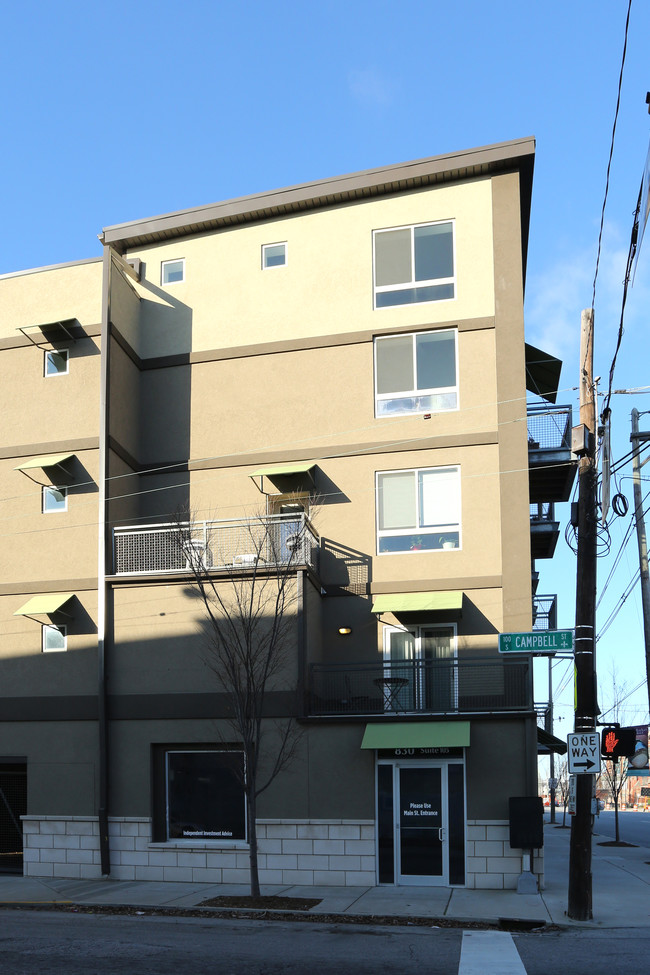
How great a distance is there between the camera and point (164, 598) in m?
20.8

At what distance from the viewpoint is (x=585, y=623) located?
15734 millimetres

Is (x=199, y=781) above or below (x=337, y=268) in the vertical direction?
below

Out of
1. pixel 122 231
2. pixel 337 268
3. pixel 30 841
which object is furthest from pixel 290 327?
pixel 30 841

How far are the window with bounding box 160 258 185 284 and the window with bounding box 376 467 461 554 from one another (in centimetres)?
744

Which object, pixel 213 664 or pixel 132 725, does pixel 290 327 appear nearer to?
pixel 213 664

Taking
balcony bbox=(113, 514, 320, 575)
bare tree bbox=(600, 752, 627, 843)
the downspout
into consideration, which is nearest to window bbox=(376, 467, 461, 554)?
balcony bbox=(113, 514, 320, 575)

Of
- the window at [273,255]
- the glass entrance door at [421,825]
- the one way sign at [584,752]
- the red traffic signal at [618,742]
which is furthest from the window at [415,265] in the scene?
the one way sign at [584,752]

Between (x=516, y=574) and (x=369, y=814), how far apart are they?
224 inches

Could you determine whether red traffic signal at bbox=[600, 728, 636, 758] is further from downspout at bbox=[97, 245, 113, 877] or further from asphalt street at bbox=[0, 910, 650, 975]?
downspout at bbox=[97, 245, 113, 877]

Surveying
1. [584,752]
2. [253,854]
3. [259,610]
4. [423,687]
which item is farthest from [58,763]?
[584,752]

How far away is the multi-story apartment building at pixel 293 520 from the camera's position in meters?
19.3

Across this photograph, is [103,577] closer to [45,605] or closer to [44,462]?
[45,605]

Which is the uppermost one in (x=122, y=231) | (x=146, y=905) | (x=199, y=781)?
(x=122, y=231)

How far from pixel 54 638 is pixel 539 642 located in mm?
11272
